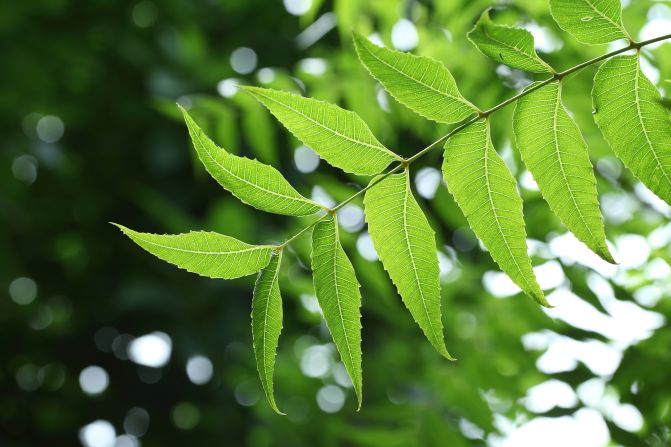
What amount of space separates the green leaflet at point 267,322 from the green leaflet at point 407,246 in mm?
134

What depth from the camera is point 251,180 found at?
2.85ft

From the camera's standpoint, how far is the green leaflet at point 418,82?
84 centimetres

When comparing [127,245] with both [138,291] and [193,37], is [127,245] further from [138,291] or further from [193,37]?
[193,37]

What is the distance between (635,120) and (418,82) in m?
0.24

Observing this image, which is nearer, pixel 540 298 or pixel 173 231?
pixel 540 298

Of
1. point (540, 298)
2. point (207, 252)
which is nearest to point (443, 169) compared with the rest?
point (540, 298)

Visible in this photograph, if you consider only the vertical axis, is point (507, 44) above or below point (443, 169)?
above

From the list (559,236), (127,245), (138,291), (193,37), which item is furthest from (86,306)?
(559,236)

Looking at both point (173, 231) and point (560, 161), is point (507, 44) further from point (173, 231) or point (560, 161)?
point (173, 231)

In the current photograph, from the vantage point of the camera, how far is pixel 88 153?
10.8ft

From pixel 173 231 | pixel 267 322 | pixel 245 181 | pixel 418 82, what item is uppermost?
pixel 418 82

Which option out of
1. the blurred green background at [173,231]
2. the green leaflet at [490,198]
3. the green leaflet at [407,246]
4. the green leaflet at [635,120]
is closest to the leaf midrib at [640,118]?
the green leaflet at [635,120]

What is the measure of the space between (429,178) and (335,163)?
1.21 metres

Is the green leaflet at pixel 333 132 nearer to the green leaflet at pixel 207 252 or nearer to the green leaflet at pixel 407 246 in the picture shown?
the green leaflet at pixel 407 246
